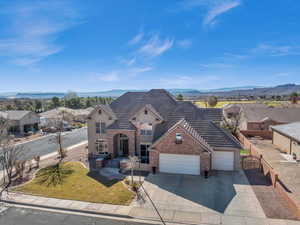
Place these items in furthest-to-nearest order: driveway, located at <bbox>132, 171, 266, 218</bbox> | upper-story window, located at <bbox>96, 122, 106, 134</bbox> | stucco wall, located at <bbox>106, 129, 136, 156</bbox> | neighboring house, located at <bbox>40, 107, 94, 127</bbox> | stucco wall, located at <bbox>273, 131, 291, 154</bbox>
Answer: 1. neighboring house, located at <bbox>40, 107, 94, 127</bbox>
2. stucco wall, located at <bbox>273, 131, 291, 154</bbox>
3. upper-story window, located at <bbox>96, 122, 106, 134</bbox>
4. stucco wall, located at <bbox>106, 129, 136, 156</bbox>
5. driveway, located at <bbox>132, 171, 266, 218</bbox>

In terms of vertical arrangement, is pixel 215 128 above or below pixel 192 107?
below

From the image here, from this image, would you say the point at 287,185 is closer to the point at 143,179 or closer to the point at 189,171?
the point at 189,171

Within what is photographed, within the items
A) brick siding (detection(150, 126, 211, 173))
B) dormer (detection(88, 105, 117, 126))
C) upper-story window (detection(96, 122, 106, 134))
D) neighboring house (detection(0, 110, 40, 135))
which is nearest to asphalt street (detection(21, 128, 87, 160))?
upper-story window (detection(96, 122, 106, 134))

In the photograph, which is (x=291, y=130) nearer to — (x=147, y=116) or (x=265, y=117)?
(x=265, y=117)

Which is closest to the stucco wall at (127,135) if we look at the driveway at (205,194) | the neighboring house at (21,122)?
the driveway at (205,194)

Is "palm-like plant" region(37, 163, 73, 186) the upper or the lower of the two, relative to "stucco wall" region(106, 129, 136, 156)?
lower

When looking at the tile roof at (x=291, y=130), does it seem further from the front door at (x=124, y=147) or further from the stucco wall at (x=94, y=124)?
the stucco wall at (x=94, y=124)

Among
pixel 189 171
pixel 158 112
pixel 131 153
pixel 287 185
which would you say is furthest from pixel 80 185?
pixel 287 185

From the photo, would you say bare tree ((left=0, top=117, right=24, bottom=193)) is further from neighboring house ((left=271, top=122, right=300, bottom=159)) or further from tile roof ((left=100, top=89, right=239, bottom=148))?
neighboring house ((left=271, top=122, right=300, bottom=159))
